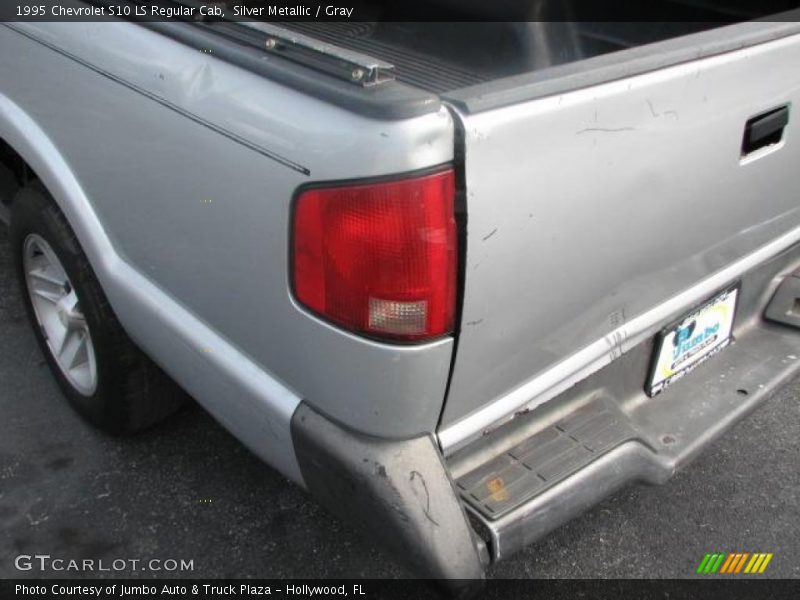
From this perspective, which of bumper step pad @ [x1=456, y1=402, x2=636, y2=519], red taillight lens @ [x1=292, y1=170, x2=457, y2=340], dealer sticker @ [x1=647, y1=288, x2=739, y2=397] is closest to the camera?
red taillight lens @ [x1=292, y1=170, x2=457, y2=340]

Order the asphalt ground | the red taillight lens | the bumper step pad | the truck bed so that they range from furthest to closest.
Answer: the truck bed → the asphalt ground → the bumper step pad → the red taillight lens

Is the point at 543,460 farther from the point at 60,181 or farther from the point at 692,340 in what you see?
the point at 60,181

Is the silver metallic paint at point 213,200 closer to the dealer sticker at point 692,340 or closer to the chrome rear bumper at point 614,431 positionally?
the chrome rear bumper at point 614,431

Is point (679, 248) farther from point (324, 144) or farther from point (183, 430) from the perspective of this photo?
point (183, 430)

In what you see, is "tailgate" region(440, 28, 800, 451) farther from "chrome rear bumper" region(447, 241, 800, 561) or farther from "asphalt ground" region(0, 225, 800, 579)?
"asphalt ground" region(0, 225, 800, 579)

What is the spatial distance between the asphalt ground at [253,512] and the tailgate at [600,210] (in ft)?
2.41

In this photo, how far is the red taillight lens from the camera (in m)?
1.40

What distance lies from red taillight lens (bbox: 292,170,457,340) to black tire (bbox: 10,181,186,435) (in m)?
1.02

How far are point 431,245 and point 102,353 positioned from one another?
133 centimetres

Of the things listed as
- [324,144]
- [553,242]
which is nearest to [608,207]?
[553,242]

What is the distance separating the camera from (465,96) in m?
1.40

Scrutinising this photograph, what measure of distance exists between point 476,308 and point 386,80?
44 cm

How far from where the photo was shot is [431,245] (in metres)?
1.43

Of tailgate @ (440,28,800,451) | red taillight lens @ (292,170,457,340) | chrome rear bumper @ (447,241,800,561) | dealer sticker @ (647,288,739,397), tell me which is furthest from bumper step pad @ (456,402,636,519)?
red taillight lens @ (292,170,457,340)
